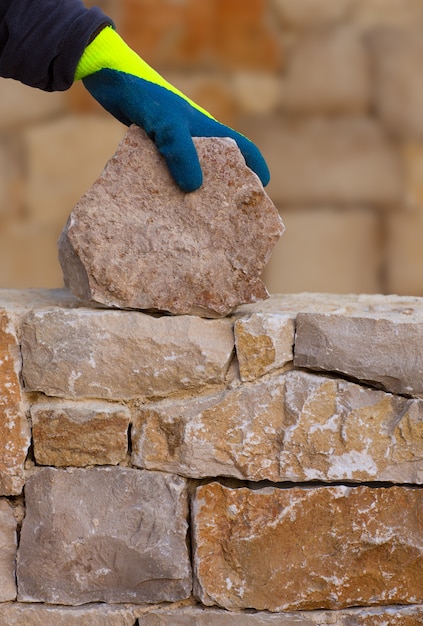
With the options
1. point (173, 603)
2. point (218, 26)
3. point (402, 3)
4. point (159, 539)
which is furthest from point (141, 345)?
point (402, 3)

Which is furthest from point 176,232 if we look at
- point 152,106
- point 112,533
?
point 112,533

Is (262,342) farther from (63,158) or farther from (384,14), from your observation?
(384,14)

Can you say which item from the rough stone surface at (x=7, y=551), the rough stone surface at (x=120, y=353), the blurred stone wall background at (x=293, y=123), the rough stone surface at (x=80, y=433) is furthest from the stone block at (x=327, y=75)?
the rough stone surface at (x=7, y=551)

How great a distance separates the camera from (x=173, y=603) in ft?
6.71

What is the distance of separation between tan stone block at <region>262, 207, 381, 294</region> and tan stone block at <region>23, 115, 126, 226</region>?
937mm

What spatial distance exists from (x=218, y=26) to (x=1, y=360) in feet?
9.35

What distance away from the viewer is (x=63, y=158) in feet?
15.0

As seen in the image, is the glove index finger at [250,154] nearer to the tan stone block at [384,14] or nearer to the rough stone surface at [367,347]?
the rough stone surface at [367,347]

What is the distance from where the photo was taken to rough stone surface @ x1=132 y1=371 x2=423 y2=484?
1987 millimetres

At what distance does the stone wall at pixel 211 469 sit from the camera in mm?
1993

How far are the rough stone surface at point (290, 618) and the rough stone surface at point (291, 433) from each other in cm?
28

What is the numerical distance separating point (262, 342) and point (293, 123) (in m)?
2.79

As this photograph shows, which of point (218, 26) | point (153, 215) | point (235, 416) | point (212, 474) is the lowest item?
point (212, 474)

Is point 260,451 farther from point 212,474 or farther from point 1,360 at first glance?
point 1,360
